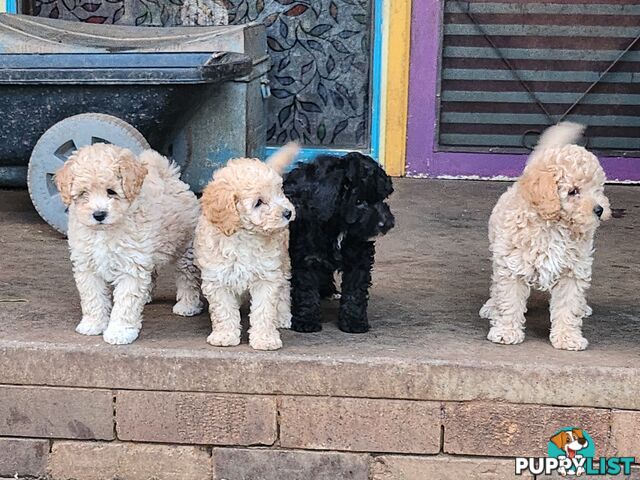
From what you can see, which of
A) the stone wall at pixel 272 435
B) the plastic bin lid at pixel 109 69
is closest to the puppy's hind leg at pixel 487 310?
the stone wall at pixel 272 435

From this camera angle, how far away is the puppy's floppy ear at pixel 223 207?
13.0 ft

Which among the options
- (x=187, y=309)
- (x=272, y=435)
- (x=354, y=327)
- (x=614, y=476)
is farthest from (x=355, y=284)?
(x=614, y=476)

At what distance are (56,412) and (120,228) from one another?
83cm

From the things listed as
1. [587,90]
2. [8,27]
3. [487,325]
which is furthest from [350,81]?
[487,325]

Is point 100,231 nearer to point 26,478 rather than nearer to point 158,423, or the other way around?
point 158,423

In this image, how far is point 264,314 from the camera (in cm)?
421

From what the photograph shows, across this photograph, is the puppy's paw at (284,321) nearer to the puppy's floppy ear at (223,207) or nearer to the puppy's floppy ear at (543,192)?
the puppy's floppy ear at (223,207)

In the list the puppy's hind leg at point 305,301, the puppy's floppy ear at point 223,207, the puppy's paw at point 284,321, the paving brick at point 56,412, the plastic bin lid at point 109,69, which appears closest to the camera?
the puppy's floppy ear at point 223,207

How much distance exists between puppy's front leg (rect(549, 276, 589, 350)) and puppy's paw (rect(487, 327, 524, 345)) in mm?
143

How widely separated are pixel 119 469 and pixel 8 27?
12.7ft

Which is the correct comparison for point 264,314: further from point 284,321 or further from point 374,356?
point 374,356

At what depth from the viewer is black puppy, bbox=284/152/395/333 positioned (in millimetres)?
4188

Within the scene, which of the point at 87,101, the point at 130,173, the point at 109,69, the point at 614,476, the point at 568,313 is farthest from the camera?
the point at 87,101

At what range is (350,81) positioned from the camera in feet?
25.2
